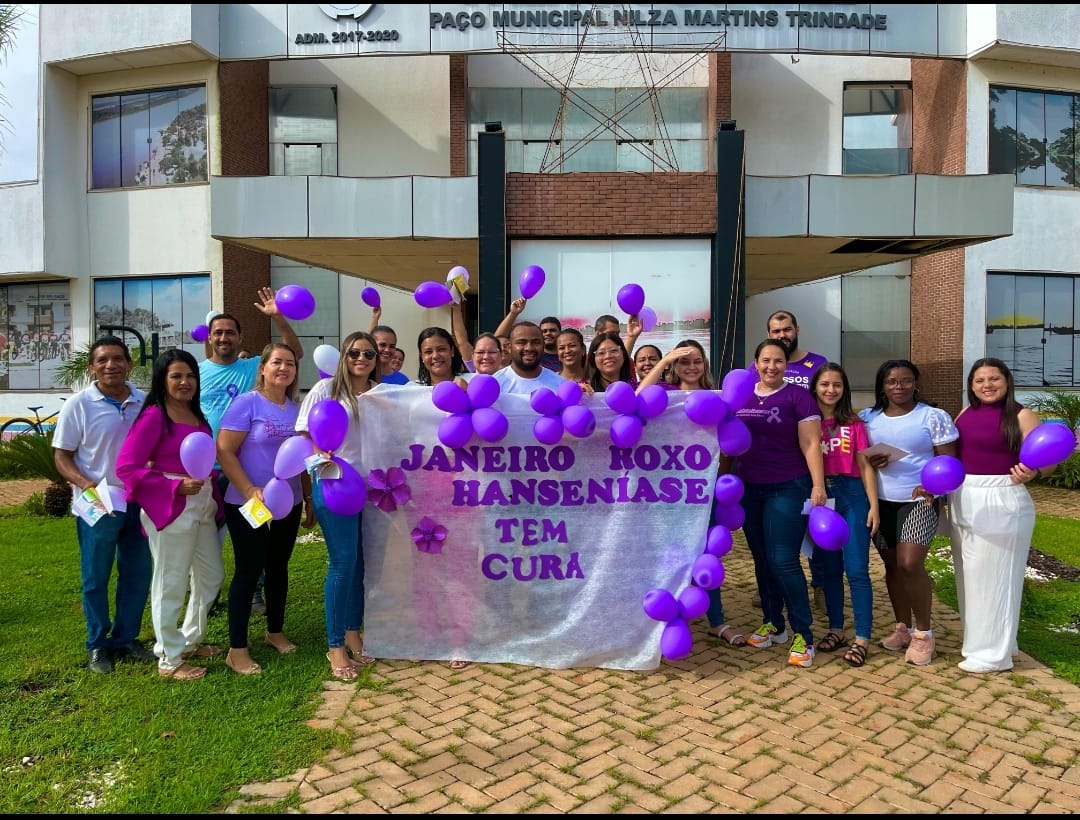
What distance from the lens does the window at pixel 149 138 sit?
1672cm

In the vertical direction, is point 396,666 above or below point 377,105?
below

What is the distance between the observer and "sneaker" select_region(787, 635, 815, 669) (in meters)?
4.16

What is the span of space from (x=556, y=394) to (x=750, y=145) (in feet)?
50.3

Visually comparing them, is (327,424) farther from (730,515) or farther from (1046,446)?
(1046,446)

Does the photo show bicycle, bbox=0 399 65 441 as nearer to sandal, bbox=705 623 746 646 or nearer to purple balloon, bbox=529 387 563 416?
purple balloon, bbox=529 387 563 416

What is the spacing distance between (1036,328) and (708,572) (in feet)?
54.0

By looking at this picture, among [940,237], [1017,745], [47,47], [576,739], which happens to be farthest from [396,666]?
[47,47]

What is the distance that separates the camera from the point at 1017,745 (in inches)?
132

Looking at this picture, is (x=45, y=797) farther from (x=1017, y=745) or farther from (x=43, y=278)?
(x=43, y=278)

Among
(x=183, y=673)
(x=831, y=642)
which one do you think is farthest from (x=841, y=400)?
(x=183, y=673)

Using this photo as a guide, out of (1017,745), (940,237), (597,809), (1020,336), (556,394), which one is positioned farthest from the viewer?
(1020,336)

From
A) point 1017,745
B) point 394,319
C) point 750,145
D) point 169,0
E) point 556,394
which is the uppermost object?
point 169,0

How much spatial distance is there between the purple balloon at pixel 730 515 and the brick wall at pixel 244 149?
14.4 m

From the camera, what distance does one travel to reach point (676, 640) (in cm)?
393
